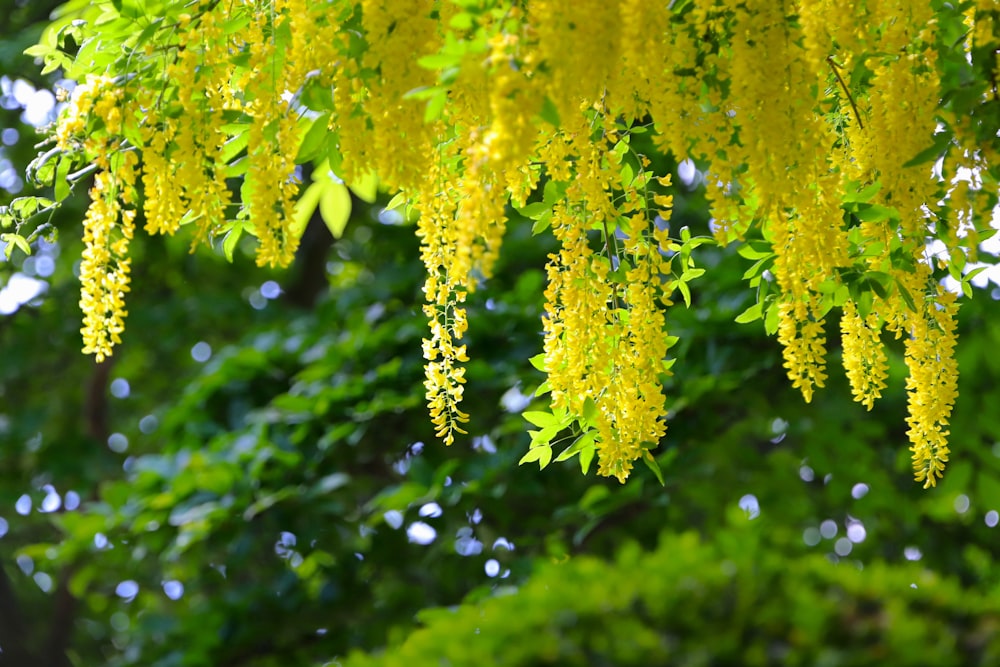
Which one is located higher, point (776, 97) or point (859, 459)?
point (776, 97)

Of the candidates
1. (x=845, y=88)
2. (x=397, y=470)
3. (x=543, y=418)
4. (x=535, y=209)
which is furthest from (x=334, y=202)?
(x=397, y=470)

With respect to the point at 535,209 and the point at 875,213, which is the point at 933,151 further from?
the point at 535,209

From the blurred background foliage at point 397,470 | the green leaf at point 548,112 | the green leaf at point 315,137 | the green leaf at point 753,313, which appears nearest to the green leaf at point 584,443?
the green leaf at point 753,313

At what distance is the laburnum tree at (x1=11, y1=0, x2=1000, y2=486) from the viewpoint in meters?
1.95

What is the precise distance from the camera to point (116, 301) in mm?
2338

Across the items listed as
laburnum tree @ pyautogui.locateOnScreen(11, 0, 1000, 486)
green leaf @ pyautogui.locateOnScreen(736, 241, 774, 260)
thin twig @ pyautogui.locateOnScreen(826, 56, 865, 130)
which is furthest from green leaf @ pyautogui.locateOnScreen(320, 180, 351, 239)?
thin twig @ pyautogui.locateOnScreen(826, 56, 865, 130)

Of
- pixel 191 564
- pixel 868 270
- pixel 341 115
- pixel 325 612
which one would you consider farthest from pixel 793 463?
pixel 341 115

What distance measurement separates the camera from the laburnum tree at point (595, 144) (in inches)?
76.6

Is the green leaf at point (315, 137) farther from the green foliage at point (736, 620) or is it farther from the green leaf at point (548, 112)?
the green foliage at point (736, 620)

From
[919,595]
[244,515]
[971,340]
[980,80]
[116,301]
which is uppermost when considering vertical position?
[980,80]

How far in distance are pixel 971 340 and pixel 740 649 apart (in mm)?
2654

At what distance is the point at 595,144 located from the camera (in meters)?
2.25

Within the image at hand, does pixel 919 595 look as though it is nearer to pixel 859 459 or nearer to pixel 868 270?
pixel 868 270

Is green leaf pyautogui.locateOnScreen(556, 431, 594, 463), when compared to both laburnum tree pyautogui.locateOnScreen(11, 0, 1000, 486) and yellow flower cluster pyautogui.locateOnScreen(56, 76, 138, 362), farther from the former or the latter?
yellow flower cluster pyautogui.locateOnScreen(56, 76, 138, 362)
